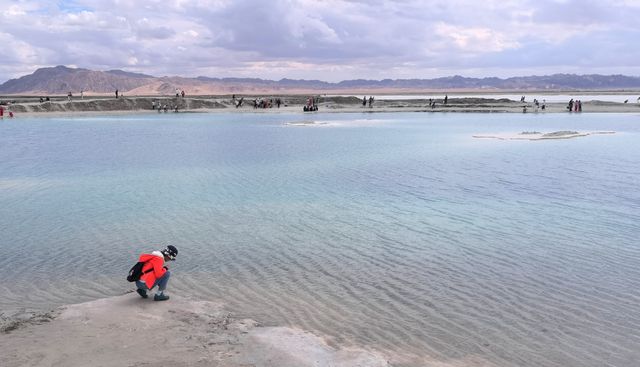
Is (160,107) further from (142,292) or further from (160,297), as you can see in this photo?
(160,297)

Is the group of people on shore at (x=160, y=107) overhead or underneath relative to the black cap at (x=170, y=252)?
overhead

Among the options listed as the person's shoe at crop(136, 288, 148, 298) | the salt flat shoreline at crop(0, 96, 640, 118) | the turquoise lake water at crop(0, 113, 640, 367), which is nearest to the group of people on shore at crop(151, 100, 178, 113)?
the salt flat shoreline at crop(0, 96, 640, 118)

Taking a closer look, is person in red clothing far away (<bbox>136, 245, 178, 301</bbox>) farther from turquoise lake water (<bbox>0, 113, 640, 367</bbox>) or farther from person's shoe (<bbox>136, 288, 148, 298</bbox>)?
turquoise lake water (<bbox>0, 113, 640, 367</bbox>)

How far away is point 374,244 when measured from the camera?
39.9 feet

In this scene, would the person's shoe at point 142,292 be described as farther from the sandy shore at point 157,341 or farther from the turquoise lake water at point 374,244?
the turquoise lake water at point 374,244

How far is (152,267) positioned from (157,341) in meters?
1.83

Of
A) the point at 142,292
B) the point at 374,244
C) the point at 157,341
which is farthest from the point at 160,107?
the point at 157,341

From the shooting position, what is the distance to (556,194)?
17.5 m

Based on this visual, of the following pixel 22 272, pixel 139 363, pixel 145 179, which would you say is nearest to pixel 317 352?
pixel 139 363

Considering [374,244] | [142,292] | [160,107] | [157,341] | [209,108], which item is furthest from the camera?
[209,108]

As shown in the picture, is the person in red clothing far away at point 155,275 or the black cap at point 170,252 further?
the black cap at point 170,252

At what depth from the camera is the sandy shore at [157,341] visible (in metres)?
6.63

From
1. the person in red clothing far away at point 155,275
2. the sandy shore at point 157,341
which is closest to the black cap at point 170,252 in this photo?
the person in red clothing far away at point 155,275

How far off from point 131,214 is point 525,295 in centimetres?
1051
